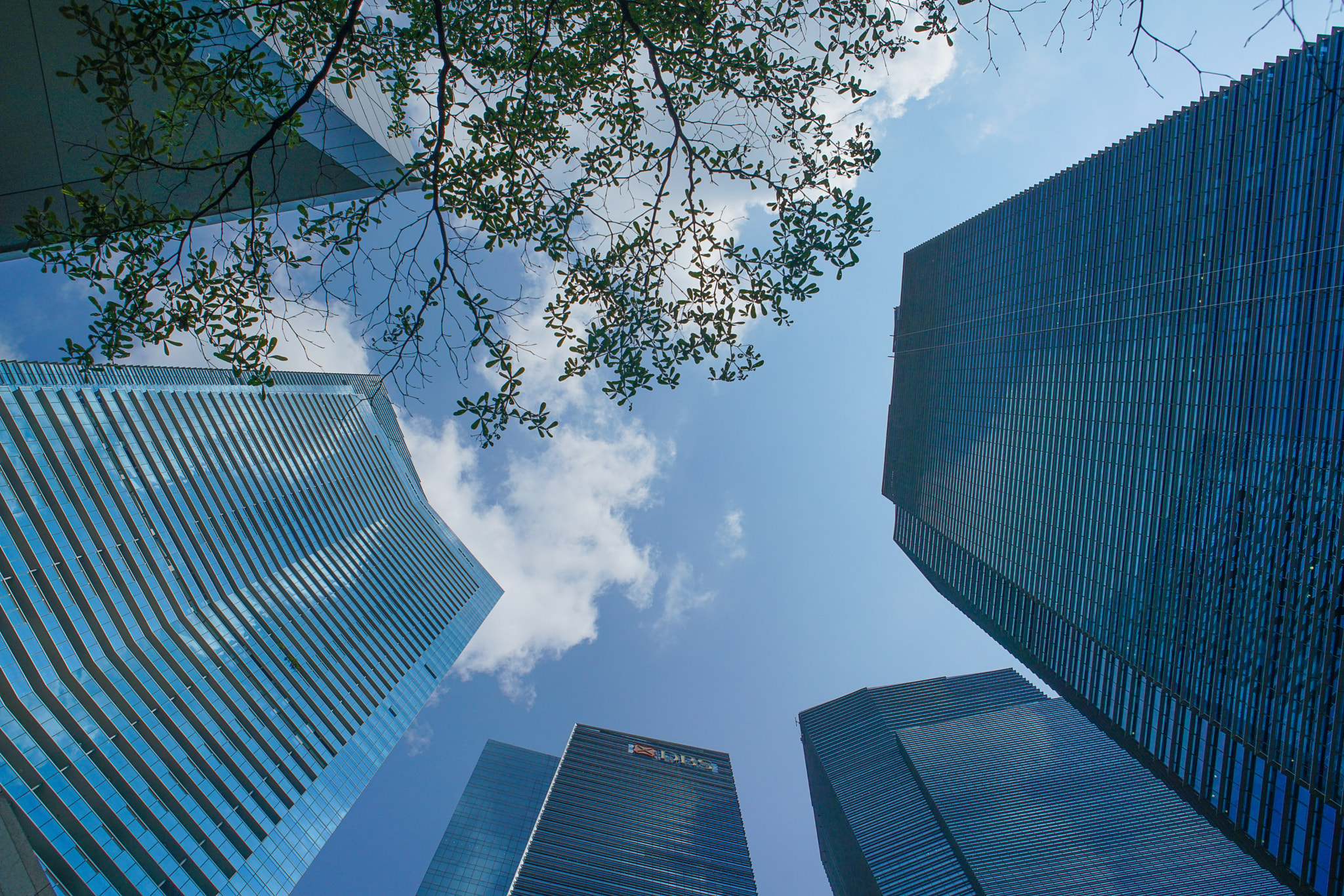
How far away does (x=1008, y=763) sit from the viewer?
481ft

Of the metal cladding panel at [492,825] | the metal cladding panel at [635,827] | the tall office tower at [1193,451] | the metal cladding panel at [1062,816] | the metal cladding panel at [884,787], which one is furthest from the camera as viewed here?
the metal cladding panel at [492,825]

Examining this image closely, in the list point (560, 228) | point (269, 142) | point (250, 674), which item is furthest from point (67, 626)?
point (560, 228)

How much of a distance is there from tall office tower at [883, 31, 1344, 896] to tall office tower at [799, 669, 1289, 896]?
45.2 metres

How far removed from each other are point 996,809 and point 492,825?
11343 cm

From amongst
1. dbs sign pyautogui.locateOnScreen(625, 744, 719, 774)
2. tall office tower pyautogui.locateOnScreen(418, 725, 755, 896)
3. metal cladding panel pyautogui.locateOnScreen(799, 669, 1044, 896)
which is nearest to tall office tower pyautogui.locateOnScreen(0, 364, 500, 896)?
tall office tower pyautogui.locateOnScreen(418, 725, 755, 896)

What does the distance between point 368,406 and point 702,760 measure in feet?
392

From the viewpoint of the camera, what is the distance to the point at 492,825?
14362 cm

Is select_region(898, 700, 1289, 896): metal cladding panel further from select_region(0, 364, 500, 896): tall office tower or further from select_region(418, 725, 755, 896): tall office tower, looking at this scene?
select_region(0, 364, 500, 896): tall office tower

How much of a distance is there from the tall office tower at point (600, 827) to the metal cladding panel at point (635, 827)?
208 mm

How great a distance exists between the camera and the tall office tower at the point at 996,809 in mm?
113875

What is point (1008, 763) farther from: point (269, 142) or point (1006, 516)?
point (269, 142)

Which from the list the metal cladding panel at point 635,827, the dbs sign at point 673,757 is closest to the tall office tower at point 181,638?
the metal cladding panel at point 635,827

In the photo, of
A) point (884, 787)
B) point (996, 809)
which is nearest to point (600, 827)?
point (884, 787)

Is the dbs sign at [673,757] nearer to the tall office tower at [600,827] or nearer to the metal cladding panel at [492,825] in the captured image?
the tall office tower at [600,827]
